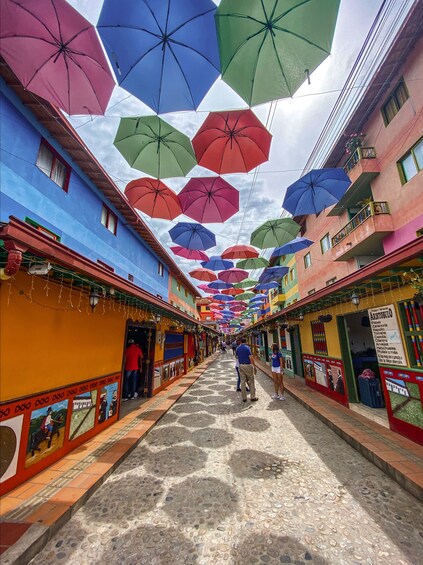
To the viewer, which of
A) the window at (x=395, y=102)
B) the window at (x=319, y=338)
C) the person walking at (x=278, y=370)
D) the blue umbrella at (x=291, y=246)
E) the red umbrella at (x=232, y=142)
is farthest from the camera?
the blue umbrella at (x=291, y=246)

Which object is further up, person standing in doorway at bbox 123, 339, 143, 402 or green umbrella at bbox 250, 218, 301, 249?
green umbrella at bbox 250, 218, 301, 249

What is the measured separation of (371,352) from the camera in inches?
374

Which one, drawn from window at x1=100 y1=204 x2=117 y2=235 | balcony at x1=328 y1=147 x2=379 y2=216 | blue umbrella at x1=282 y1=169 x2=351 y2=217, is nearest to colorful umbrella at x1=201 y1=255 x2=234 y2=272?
window at x1=100 y1=204 x2=117 y2=235

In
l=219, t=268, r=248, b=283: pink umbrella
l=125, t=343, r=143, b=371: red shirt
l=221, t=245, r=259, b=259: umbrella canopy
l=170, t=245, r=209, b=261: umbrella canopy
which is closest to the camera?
l=125, t=343, r=143, b=371: red shirt

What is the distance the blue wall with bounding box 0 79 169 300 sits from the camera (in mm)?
5828

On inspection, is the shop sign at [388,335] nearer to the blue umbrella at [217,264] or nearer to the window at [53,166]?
the blue umbrella at [217,264]

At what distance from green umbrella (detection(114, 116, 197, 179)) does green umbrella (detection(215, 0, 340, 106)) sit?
2287 millimetres

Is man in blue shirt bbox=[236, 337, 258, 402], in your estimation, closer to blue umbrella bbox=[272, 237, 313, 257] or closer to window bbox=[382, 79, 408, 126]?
blue umbrella bbox=[272, 237, 313, 257]

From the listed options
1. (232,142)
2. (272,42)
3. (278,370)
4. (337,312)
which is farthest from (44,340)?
(337,312)

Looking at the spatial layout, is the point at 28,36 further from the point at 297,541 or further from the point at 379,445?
the point at 379,445

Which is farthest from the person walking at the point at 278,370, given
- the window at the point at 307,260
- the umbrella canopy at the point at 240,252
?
the window at the point at 307,260

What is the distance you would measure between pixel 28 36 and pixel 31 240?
3.72m

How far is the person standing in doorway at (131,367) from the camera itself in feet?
26.5

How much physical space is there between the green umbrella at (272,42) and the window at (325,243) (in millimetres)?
12383
